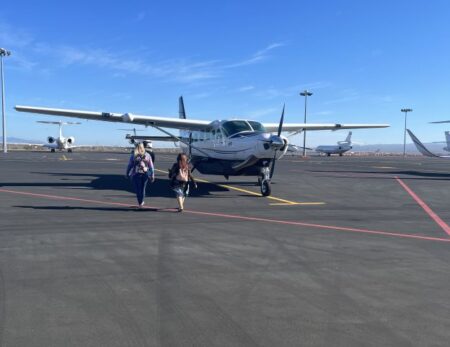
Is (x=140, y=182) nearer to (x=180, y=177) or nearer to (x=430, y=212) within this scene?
(x=180, y=177)

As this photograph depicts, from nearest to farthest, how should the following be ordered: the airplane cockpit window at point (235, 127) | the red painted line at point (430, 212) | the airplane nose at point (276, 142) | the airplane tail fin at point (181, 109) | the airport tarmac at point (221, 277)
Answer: the airport tarmac at point (221, 277), the red painted line at point (430, 212), the airplane nose at point (276, 142), the airplane cockpit window at point (235, 127), the airplane tail fin at point (181, 109)

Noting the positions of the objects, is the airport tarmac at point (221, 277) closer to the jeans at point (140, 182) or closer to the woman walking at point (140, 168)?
the jeans at point (140, 182)

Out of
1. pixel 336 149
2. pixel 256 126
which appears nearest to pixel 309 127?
pixel 256 126

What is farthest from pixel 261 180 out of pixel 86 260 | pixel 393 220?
pixel 86 260

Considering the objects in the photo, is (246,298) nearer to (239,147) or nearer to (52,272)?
(52,272)

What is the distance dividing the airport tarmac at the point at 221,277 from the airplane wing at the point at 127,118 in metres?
6.82

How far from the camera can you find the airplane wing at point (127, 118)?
1656 centimetres

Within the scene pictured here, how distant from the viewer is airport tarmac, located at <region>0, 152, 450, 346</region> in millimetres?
3771

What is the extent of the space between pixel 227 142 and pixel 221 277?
33.9 feet

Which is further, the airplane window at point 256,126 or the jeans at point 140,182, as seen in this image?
the airplane window at point 256,126

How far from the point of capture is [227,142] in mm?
15359

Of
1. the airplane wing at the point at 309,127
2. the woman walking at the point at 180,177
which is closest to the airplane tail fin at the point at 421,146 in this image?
the airplane wing at the point at 309,127

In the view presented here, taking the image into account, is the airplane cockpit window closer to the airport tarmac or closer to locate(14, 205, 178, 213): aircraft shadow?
the airport tarmac

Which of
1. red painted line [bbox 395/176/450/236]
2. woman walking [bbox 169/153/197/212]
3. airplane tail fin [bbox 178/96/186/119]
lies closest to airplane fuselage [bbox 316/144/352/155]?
airplane tail fin [bbox 178/96/186/119]
